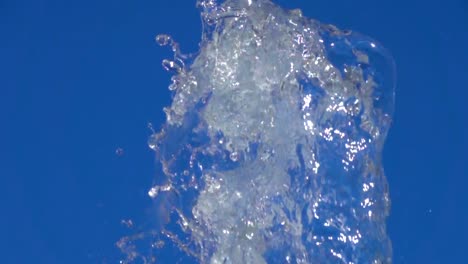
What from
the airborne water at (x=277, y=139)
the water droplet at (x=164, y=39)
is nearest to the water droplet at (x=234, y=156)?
the airborne water at (x=277, y=139)

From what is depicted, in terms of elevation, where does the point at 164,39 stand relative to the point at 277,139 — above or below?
above

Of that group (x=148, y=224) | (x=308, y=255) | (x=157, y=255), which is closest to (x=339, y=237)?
(x=308, y=255)

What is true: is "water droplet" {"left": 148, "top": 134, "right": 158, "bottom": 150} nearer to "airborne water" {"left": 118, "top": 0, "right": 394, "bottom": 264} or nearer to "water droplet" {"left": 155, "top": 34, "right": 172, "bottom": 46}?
"airborne water" {"left": 118, "top": 0, "right": 394, "bottom": 264}

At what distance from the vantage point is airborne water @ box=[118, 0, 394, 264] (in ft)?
4.71

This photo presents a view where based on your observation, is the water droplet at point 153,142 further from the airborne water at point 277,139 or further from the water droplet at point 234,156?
the water droplet at point 234,156

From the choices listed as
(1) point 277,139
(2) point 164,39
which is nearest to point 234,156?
(1) point 277,139

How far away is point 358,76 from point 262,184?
0.69ft

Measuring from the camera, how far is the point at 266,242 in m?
1.46

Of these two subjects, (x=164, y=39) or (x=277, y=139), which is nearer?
(x=277, y=139)

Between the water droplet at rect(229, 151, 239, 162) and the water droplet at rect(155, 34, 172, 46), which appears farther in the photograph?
the water droplet at rect(155, 34, 172, 46)

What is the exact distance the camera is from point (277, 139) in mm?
1483

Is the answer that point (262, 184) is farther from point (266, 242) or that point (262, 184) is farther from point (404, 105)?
point (404, 105)

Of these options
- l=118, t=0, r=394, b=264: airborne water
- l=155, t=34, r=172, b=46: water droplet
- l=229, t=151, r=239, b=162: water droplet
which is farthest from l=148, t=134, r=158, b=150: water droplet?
l=155, t=34, r=172, b=46: water droplet

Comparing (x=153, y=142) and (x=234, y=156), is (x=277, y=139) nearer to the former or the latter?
(x=234, y=156)
